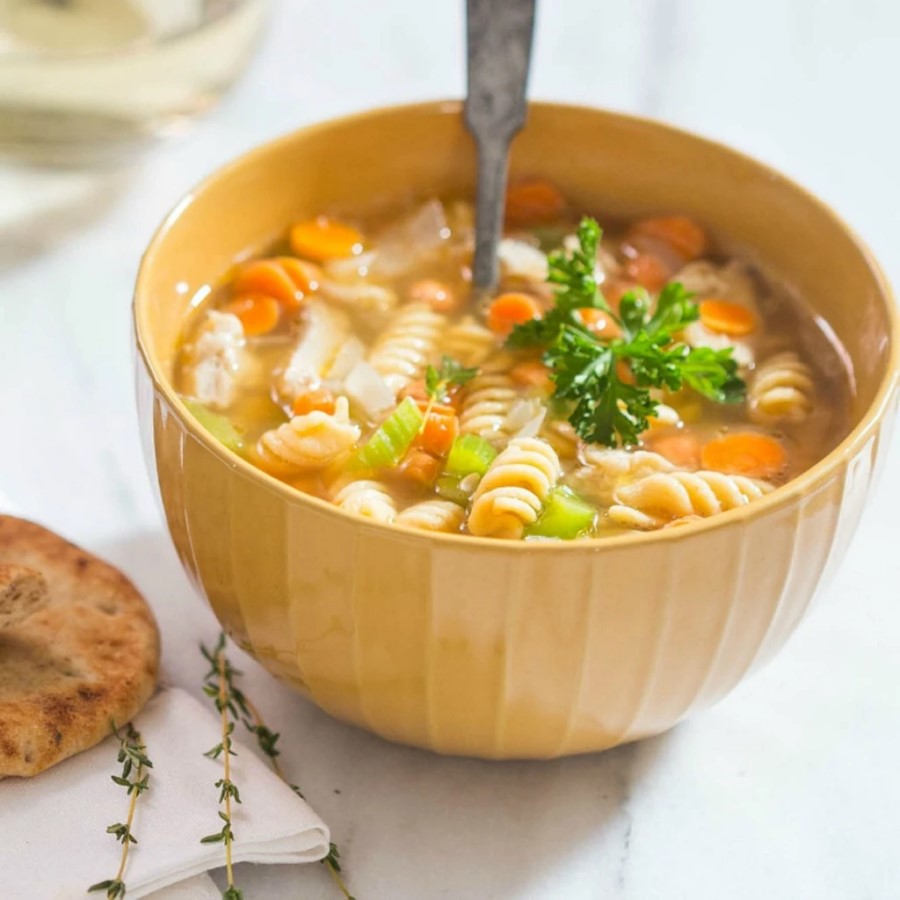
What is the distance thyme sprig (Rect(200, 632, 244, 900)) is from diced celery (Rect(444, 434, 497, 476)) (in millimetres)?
533

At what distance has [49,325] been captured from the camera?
351cm

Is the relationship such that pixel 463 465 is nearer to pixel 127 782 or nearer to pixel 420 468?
pixel 420 468

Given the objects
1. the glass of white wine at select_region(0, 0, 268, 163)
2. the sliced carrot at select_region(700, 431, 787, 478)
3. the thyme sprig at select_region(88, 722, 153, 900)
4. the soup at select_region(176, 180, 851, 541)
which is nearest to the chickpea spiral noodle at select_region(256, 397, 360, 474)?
the soup at select_region(176, 180, 851, 541)

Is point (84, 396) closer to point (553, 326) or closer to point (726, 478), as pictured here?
point (553, 326)

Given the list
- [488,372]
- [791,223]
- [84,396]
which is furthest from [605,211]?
[84,396]

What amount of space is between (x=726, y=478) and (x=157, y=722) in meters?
0.99

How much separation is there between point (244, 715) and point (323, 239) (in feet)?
3.29

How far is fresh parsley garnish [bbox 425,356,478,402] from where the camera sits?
257cm

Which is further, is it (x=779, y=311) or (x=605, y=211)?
(x=605, y=211)

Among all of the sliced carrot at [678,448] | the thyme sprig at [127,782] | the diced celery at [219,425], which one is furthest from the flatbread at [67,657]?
the sliced carrot at [678,448]

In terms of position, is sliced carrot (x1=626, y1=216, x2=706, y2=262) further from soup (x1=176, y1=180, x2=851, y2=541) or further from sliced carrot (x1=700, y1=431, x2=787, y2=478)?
sliced carrot (x1=700, y1=431, x2=787, y2=478)

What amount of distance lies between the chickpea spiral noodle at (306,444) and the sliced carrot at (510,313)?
486mm

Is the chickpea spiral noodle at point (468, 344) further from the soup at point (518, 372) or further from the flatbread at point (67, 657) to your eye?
the flatbread at point (67, 657)

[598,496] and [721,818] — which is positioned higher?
[598,496]
